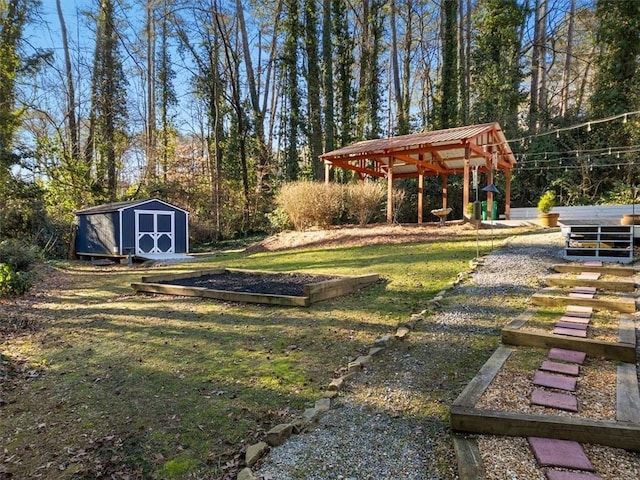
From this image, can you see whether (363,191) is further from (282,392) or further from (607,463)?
(607,463)

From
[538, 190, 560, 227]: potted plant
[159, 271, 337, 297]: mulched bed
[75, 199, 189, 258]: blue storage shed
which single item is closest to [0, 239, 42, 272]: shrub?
[159, 271, 337, 297]: mulched bed

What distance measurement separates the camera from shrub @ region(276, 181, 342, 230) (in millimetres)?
14203

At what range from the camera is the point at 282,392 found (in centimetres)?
325

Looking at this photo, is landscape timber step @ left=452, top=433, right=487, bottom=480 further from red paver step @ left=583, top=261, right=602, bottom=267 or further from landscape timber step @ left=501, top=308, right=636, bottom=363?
red paver step @ left=583, top=261, right=602, bottom=267

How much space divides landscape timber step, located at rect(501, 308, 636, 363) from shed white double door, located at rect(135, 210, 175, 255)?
46.9 ft

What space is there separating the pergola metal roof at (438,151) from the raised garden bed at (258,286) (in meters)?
7.40

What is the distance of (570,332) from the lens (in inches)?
150

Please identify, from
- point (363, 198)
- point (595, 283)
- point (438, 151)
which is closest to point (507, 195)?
point (438, 151)

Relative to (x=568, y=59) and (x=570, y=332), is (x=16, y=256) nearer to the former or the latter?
(x=570, y=332)

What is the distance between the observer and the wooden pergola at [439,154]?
12867mm

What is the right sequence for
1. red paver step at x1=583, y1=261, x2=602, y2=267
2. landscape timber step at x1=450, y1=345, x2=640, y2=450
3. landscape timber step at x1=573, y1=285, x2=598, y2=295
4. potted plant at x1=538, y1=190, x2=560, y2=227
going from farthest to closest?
1. potted plant at x1=538, y1=190, x2=560, y2=227
2. red paver step at x1=583, y1=261, x2=602, y2=267
3. landscape timber step at x1=573, y1=285, x2=598, y2=295
4. landscape timber step at x1=450, y1=345, x2=640, y2=450

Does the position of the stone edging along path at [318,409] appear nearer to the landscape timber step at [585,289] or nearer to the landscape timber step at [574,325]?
the landscape timber step at [574,325]

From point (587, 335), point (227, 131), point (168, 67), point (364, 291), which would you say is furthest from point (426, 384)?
point (168, 67)

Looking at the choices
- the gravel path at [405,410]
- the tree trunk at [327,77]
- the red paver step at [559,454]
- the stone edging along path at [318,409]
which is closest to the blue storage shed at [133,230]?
the tree trunk at [327,77]
